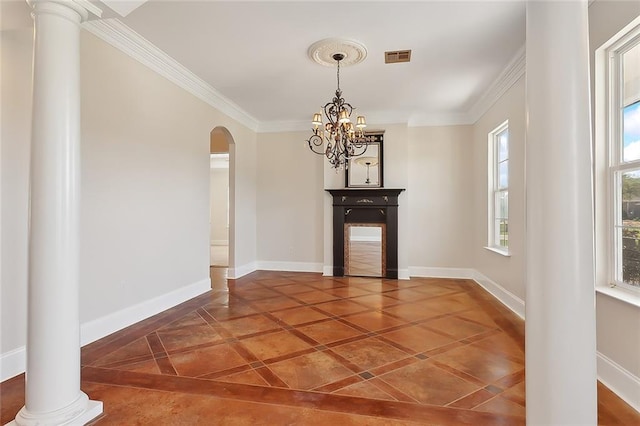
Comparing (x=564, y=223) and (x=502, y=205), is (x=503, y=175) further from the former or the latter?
(x=564, y=223)

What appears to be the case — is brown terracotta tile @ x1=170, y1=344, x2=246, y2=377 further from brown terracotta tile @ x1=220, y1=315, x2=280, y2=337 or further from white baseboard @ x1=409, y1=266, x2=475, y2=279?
white baseboard @ x1=409, y1=266, x2=475, y2=279

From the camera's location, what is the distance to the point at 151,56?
3561mm

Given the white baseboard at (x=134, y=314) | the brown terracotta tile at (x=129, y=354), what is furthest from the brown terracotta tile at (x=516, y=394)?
the white baseboard at (x=134, y=314)

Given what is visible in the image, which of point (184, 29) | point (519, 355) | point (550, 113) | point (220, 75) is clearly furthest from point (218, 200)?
point (550, 113)

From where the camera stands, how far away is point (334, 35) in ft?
10.5

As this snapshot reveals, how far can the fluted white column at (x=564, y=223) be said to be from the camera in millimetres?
1153

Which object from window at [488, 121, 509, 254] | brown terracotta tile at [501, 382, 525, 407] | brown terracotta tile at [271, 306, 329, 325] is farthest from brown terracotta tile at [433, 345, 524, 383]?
window at [488, 121, 509, 254]

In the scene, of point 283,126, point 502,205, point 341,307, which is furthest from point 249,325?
point 283,126

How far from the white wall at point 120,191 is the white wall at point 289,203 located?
1897 mm

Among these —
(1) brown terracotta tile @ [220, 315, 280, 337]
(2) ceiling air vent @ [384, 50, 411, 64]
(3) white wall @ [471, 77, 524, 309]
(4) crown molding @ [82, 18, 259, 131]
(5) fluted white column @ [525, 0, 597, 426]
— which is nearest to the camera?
(5) fluted white column @ [525, 0, 597, 426]

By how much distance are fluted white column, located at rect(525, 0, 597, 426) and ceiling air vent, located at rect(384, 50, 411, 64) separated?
8.20 ft

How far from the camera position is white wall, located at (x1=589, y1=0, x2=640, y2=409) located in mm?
2033

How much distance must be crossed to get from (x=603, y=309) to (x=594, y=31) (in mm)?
2021

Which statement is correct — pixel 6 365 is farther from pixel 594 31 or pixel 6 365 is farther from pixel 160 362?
pixel 594 31
